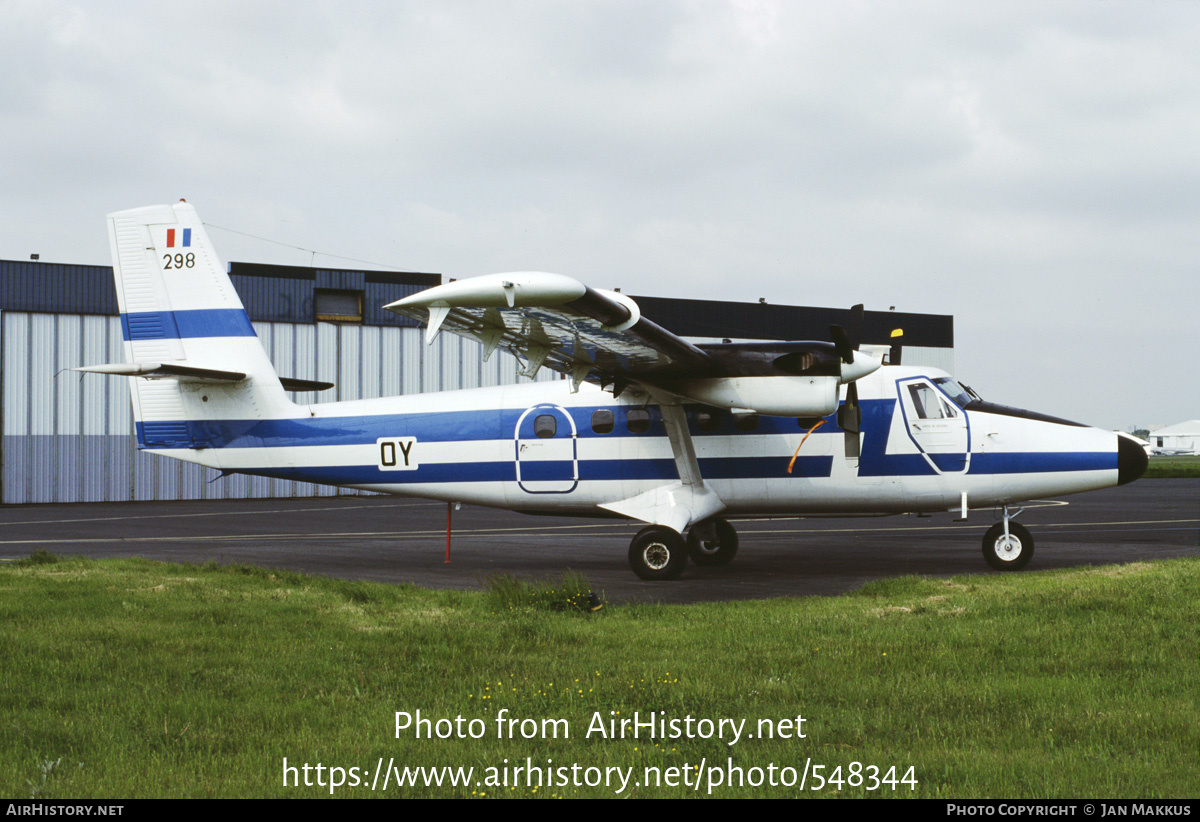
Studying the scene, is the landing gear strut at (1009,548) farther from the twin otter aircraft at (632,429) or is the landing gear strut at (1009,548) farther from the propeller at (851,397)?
the propeller at (851,397)

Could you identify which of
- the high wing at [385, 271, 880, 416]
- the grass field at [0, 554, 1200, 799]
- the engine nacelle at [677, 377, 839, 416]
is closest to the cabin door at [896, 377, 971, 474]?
the high wing at [385, 271, 880, 416]

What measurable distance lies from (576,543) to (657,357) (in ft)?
27.6

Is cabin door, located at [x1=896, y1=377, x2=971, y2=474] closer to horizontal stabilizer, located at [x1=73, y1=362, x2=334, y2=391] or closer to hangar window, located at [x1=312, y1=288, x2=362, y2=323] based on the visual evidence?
horizontal stabilizer, located at [x1=73, y1=362, x2=334, y2=391]

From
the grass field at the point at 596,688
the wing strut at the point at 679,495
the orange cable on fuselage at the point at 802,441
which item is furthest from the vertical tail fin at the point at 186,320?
the orange cable on fuselage at the point at 802,441

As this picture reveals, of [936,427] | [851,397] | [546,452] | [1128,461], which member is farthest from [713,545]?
[1128,461]

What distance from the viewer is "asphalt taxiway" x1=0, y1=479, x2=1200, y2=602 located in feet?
48.2

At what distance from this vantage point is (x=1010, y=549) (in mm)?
14500

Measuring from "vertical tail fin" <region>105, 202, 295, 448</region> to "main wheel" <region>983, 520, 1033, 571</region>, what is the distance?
1132cm

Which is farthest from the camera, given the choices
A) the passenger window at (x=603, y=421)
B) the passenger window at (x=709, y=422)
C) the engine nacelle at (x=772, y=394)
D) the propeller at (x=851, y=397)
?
the passenger window at (x=603, y=421)

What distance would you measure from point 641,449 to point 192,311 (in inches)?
303

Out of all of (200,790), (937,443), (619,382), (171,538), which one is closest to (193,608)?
(200,790)

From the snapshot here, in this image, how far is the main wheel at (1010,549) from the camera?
14367 mm

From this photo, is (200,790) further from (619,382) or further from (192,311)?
(192,311)

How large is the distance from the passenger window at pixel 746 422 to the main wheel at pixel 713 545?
6.06 feet
